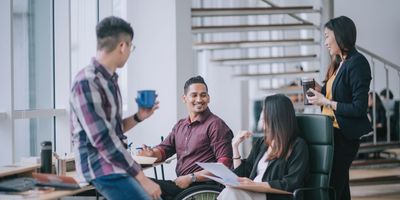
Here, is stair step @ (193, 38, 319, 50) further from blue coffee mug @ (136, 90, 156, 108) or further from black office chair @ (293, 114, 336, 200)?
blue coffee mug @ (136, 90, 156, 108)

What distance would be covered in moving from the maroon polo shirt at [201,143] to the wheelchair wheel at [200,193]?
0.74 feet

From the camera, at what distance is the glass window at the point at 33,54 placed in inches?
152

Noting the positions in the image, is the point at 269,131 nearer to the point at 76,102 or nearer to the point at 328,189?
the point at 328,189

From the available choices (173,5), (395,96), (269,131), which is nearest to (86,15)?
(173,5)

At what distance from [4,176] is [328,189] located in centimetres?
163

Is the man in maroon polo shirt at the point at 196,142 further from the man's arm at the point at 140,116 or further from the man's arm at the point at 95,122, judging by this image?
the man's arm at the point at 95,122

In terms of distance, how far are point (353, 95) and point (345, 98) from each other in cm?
7

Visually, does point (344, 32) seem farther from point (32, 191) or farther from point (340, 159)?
point (32, 191)

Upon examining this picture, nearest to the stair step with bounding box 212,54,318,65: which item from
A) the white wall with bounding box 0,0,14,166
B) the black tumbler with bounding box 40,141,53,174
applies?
the white wall with bounding box 0,0,14,166

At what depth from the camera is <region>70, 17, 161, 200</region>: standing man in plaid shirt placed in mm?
2325

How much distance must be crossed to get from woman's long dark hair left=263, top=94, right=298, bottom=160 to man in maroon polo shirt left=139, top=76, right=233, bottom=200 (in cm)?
49

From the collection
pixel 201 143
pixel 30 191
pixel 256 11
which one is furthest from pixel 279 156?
pixel 256 11

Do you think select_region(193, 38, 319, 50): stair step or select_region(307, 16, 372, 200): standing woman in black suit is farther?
select_region(193, 38, 319, 50): stair step

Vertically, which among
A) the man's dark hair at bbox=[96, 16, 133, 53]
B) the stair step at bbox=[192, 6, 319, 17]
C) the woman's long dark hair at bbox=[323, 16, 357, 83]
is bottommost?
the man's dark hair at bbox=[96, 16, 133, 53]
